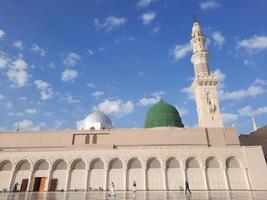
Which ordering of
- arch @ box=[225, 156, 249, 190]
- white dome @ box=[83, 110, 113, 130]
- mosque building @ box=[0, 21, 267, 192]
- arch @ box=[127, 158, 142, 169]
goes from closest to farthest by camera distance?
arch @ box=[225, 156, 249, 190], mosque building @ box=[0, 21, 267, 192], arch @ box=[127, 158, 142, 169], white dome @ box=[83, 110, 113, 130]

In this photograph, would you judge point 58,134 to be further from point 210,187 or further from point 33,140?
point 210,187

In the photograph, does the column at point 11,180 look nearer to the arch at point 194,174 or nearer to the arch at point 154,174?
the arch at point 154,174

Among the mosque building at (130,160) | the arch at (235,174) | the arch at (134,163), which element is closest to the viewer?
the arch at (235,174)

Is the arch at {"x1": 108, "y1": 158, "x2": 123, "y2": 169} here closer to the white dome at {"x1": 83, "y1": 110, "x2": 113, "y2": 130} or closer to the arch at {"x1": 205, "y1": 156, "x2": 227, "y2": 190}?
the arch at {"x1": 205, "y1": 156, "x2": 227, "y2": 190}

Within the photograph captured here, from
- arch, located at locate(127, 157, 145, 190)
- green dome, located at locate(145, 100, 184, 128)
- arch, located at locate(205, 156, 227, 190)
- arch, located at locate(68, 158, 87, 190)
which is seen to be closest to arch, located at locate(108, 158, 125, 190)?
arch, located at locate(127, 157, 145, 190)

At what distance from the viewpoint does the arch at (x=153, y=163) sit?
25.4 m

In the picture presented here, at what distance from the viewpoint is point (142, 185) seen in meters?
24.3

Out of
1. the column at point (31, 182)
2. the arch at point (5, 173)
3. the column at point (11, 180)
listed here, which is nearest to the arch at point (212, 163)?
the column at point (31, 182)

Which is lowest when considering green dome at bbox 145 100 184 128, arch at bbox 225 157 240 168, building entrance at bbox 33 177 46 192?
building entrance at bbox 33 177 46 192

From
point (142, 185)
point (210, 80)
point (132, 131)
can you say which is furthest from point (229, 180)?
point (210, 80)

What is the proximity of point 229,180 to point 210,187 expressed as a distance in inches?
88.1

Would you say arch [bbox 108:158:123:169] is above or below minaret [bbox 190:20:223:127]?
below

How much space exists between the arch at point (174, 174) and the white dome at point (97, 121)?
555 inches

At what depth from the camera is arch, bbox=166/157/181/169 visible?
25.3 m
